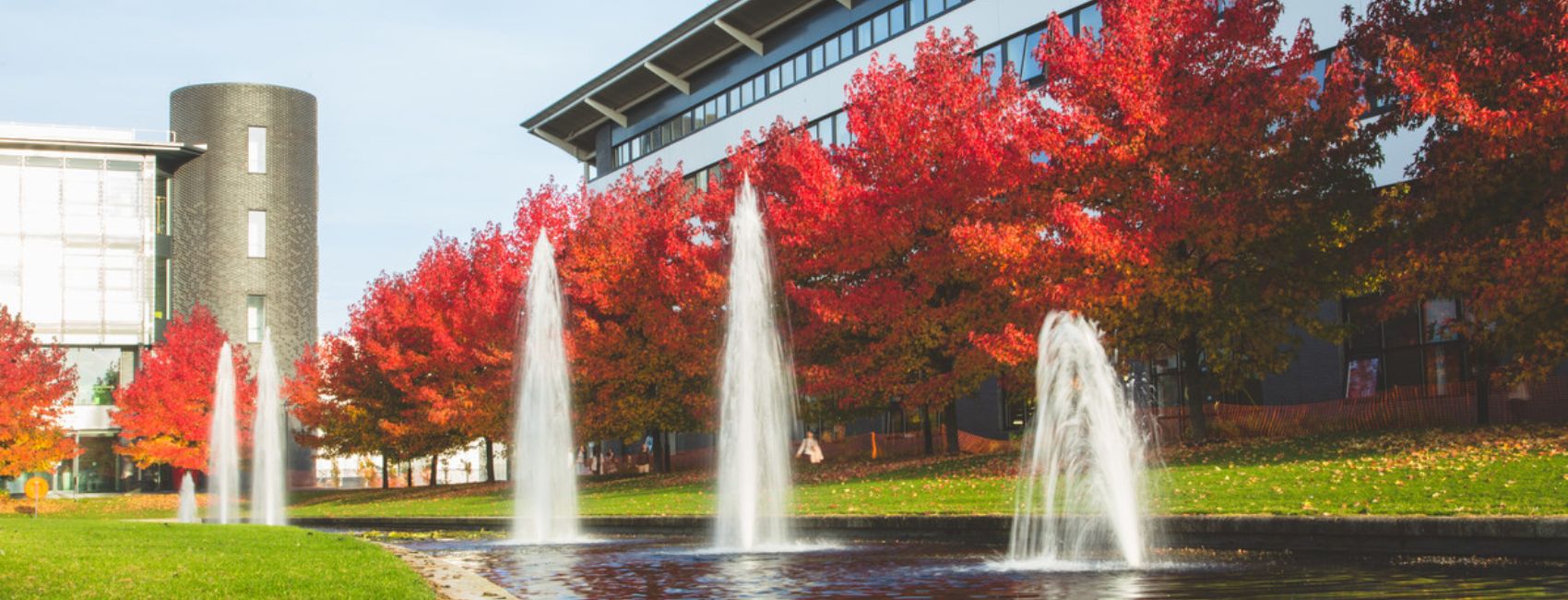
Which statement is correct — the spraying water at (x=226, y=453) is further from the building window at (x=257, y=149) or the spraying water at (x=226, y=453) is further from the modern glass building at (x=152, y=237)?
the building window at (x=257, y=149)

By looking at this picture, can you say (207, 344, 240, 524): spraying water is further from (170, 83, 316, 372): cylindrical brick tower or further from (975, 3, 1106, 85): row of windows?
(170, 83, 316, 372): cylindrical brick tower

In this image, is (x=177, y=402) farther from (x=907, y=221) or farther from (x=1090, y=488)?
(x=1090, y=488)

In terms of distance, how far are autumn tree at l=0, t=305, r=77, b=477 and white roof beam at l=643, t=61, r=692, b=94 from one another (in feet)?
78.1

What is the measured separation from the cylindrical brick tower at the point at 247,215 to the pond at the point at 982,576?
183ft

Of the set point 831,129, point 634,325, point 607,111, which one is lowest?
point 634,325

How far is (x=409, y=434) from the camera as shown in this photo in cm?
4584

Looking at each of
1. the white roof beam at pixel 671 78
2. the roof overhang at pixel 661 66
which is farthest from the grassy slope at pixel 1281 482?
the white roof beam at pixel 671 78

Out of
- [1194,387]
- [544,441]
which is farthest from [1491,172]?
[544,441]

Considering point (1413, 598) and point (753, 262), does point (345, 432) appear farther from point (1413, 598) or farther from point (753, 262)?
point (1413, 598)

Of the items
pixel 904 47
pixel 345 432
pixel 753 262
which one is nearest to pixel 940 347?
pixel 753 262

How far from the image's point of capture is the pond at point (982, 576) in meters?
10.9

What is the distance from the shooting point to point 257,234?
68.7m

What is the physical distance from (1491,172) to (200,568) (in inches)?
751

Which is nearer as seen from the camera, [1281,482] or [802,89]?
[1281,482]
